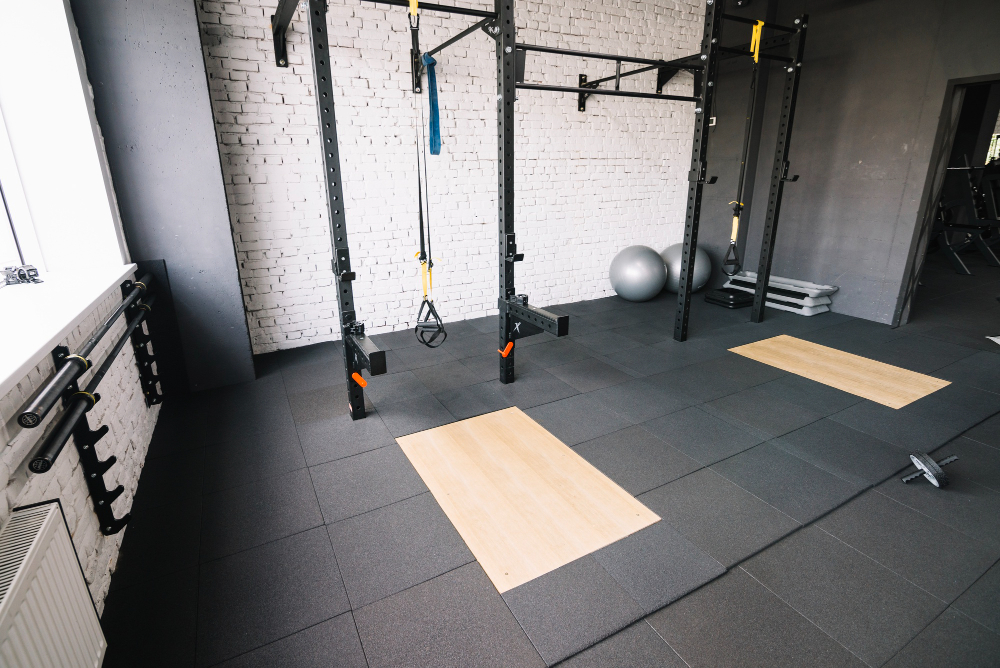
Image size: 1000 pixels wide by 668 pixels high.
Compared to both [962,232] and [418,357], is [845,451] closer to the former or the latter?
[418,357]

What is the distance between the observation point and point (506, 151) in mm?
3078

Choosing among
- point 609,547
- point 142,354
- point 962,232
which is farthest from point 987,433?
point 962,232

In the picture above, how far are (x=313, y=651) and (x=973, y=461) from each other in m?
3.12

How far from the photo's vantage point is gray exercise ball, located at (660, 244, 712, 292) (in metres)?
5.57

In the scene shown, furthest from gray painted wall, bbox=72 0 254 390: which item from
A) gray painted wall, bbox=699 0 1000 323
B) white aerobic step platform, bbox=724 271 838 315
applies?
gray painted wall, bbox=699 0 1000 323

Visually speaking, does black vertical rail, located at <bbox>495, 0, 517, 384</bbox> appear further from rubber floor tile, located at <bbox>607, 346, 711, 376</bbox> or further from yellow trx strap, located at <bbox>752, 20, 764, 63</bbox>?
yellow trx strap, located at <bbox>752, 20, 764, 63</bbox>

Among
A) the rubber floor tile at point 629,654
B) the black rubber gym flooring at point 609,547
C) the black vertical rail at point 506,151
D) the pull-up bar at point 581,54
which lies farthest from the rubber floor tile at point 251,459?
the pull-up bar at point 581,54

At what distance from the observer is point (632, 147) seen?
5461 millimetres

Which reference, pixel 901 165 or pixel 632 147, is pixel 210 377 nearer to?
pixel 632 147

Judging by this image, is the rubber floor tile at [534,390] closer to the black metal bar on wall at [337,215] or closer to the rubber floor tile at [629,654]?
the black metal bar on wall at [337,215]

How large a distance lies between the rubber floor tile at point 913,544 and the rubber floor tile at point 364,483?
1833mm

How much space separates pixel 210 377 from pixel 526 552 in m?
2.63

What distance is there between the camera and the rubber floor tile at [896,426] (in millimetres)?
2762

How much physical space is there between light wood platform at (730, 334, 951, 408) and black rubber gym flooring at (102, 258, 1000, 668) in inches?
4.8
